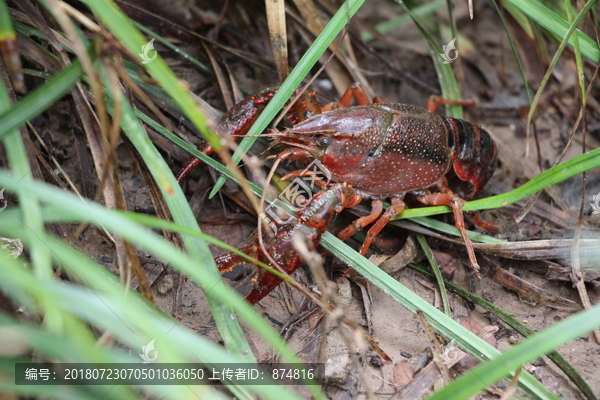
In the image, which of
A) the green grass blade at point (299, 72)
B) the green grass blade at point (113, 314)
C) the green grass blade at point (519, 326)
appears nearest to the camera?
the green grass blade at point (113, 314)

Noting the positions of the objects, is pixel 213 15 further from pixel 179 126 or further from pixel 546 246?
pixel 546 246

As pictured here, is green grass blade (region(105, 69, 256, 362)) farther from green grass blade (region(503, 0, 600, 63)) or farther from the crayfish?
green grass blade (region(503, 0, 600, 63))

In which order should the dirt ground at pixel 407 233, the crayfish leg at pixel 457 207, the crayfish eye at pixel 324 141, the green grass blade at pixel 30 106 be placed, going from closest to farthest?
the green grass blade at pixel 30 106 < the dirt ground at pixel 407 233 < the crayfish leg at pixel 457 207 < the crayfish eye at pixel 324 141

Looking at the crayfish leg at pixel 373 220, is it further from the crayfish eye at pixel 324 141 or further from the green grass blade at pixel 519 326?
the crayfish eye at pixel 324 141

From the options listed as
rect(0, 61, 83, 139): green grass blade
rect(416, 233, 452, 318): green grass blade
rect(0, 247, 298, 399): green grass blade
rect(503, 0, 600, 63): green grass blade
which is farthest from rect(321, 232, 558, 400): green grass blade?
rect(503, 0, 600, 63): green grass blade

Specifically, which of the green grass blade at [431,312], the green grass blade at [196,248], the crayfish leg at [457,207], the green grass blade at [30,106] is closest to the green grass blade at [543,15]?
the crayfish leg at [457,207]

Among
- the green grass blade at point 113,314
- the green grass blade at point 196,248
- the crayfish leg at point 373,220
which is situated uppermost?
the crayfish leg at point 373,220

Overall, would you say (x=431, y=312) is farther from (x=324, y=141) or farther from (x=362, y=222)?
(x=324, y=141)
